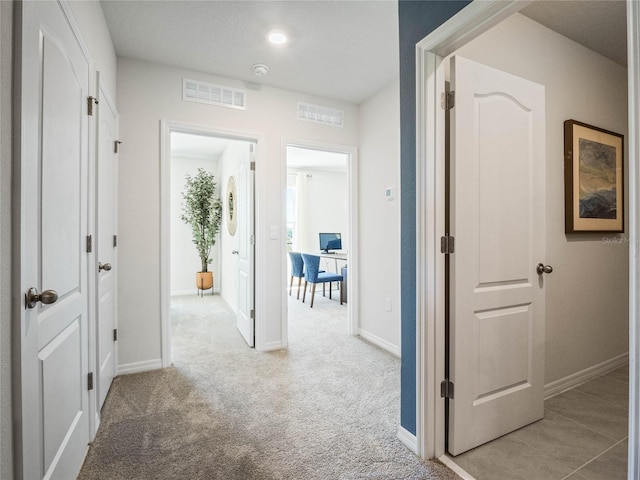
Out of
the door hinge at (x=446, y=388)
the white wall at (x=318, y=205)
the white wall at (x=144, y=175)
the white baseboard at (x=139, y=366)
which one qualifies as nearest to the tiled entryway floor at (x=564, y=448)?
the door hinge at (x=446, y=388)

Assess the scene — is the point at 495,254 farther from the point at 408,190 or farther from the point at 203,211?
the point at 203,211

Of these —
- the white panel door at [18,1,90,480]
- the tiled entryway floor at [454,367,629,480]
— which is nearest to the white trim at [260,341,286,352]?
the white panel door at [18,1,90,480]

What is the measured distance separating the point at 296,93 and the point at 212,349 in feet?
8.65

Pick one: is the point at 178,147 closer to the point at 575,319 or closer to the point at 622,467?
the point at 575,319

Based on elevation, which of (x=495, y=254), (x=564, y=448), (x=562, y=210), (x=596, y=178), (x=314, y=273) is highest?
(x=596, y=178)

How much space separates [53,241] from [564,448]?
2.54 meters

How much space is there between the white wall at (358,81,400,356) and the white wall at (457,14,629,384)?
1.06 metres

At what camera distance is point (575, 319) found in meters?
2.32

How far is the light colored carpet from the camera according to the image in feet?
5.02

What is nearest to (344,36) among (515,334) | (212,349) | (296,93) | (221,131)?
(296,93)

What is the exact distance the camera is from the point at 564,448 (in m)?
Answer: 1.67

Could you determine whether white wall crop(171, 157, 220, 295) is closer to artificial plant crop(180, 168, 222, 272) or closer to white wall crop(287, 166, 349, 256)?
artificial plant crop(180, 168, 222, 272)

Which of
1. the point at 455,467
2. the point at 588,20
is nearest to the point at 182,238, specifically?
the point at 455,467

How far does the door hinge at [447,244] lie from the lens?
158 cm
